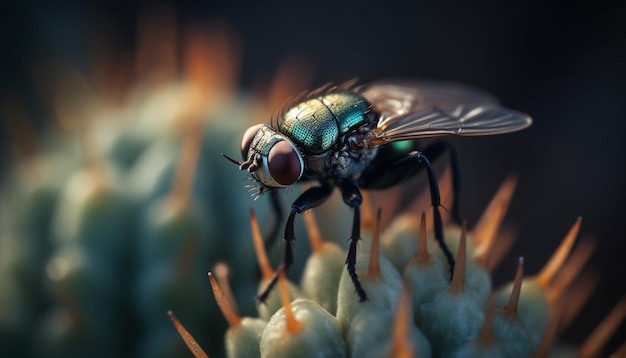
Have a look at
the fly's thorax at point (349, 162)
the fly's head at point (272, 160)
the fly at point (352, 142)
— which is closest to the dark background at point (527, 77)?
the fly at point (352, 142)

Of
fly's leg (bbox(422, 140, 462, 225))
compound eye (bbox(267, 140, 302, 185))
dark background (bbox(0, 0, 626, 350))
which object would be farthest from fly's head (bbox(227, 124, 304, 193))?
dark background (bbox(0, 0, 626, 350))

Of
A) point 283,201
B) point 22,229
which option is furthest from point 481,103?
point 22,229

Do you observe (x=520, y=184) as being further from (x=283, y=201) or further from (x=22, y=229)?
(x=22, y=229)

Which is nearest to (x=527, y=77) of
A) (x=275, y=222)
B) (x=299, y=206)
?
(x=275, y=222)

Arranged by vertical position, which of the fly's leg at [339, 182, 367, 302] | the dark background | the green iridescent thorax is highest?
the green iridescent thorax

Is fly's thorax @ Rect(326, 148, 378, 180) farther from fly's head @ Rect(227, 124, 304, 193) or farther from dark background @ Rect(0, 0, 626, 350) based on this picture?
dark background @ Rect(0, 0, 626, 350)

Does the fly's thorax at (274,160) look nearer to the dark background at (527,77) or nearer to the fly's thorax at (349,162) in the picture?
the fly's thorax at (349,162)
